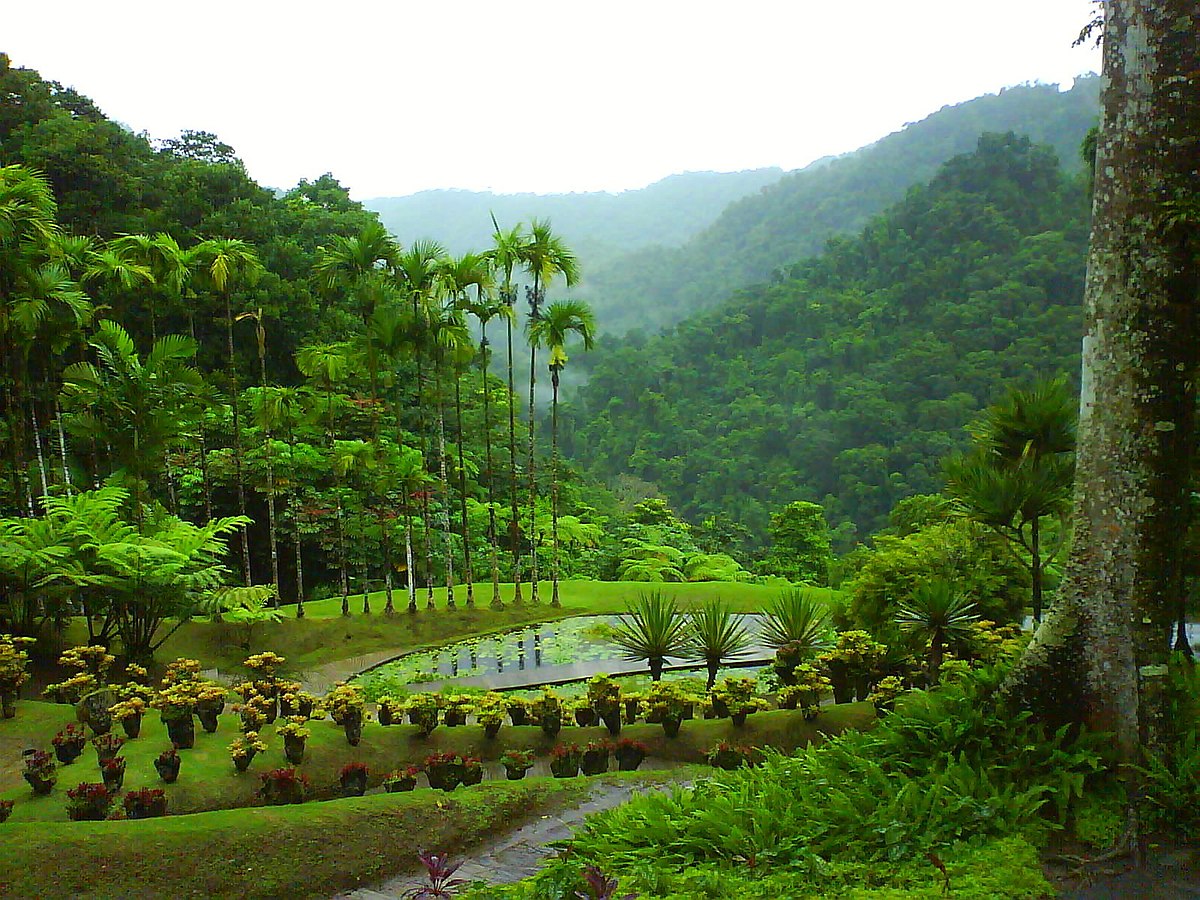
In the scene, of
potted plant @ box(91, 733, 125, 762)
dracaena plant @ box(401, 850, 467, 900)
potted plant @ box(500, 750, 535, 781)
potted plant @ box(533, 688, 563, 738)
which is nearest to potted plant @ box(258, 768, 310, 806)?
potted plant @ box(91, 733, 125, 762)

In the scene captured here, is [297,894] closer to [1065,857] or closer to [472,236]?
[1065,857]

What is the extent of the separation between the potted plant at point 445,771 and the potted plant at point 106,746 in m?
2.03

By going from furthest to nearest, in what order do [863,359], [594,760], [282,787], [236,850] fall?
[863,359] < [594,760] < [282,787] < [236,850]

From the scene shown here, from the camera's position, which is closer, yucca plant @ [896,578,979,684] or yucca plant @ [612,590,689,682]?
yucca plant @ [896,578,979,684]

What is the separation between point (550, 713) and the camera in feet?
21.5

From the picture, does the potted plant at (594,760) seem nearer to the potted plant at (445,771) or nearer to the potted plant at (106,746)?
the potted plant at (445,771)

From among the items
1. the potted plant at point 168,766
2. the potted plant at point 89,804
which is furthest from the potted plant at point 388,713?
the potted plant at point 89,804

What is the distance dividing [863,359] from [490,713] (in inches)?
1303

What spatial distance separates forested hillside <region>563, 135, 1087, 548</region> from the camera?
30547mm

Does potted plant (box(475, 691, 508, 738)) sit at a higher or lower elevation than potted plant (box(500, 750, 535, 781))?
higher

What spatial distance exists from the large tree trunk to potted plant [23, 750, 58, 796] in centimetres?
575

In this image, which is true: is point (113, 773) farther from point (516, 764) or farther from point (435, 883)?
point (435, 883)

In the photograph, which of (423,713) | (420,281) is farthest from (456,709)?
(420,281)

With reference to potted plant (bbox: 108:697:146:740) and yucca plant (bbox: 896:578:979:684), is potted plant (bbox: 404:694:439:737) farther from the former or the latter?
yucca plant (bbox: 896:578:979:684)
